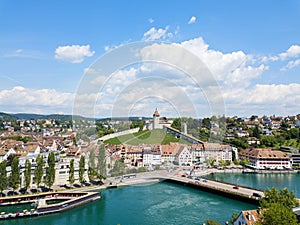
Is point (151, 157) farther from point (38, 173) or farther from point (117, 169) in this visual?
point (38, 173)

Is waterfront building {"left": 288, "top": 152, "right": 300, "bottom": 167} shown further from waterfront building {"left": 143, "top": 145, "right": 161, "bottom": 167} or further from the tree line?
the tree line

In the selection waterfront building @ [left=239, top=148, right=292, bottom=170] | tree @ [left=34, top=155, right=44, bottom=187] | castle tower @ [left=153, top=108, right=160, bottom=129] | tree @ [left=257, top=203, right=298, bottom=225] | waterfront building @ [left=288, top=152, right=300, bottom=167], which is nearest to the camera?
tree @ [left=257, top=203, right=298, bottom=225]

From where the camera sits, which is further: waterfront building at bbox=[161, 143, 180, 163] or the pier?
waterfront building at bbox=[161, 143, 180, 163]

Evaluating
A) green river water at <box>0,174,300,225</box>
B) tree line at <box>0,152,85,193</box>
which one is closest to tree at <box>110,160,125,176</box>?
green river water at <box>0,174,300,225</box>

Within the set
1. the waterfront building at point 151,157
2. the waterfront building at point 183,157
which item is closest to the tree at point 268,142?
the waterfront building at point 183,157

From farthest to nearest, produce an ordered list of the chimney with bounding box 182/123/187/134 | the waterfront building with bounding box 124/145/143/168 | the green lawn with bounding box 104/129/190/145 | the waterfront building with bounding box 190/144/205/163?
the chimney with bounding box 182/123/187/134
the green lawn with bounding box 104/129/190/145
the waterfront building with bounding box 190/144/205/163
the waterfront building with bounding box 124/145/143/168

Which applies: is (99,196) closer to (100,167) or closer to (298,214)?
(100,167)

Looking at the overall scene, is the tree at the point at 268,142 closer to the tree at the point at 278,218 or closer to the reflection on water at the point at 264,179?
the reflection on water at the point at 264,179

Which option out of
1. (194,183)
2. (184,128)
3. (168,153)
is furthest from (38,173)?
(184,128)

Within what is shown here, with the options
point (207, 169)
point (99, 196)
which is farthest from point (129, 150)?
point (99, 196)

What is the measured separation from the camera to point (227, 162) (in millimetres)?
15086

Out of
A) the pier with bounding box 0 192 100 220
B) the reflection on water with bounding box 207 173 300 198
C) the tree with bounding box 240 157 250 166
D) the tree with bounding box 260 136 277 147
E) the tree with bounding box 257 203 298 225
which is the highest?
the tree with bounding box 260 136 277 147

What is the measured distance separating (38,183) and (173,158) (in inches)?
322

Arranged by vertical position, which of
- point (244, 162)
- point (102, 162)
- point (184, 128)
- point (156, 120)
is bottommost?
point (244, 162)
